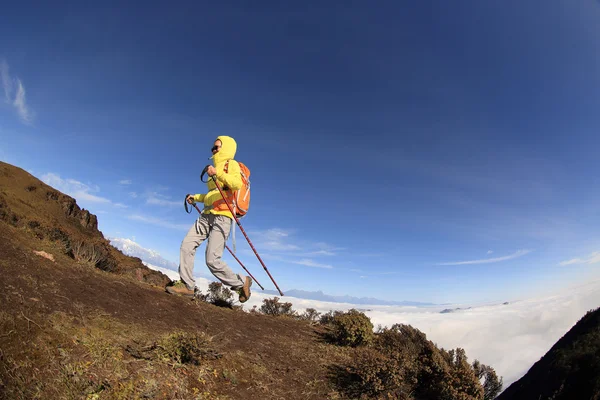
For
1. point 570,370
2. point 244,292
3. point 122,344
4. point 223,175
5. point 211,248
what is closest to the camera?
point 570,370

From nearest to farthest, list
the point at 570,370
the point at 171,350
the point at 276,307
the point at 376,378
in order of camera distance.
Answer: the point at 570,370 < the point at 171,350 < the point at 376,378 < the point at 276,307

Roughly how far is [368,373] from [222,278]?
12.2ft

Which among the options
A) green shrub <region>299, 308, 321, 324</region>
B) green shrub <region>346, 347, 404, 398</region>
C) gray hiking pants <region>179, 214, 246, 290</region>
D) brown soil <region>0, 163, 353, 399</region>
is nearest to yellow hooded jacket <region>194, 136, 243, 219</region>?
gray hiking pants <region>179, 214, 246, 290</region>

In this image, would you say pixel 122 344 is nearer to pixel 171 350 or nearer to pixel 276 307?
pixel 171 350

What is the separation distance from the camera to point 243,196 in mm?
7312

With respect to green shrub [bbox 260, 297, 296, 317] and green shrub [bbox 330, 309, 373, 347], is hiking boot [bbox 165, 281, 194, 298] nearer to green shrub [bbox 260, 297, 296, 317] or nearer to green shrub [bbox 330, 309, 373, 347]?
green shrub [bbox 330, 309, 373, 347]

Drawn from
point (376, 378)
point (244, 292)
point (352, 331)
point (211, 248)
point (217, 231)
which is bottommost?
point (376, 378)

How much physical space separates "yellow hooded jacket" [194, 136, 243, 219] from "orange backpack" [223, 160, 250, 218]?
26 centimetres

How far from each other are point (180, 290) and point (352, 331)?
12.7ft

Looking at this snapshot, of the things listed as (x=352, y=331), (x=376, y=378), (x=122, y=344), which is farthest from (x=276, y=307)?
(x=122, y=344)

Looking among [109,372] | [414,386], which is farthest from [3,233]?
[414,386]

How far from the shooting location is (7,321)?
3078 millimetres

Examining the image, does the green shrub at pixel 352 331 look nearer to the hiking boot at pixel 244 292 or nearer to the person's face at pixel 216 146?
the hiking boot at pixel 244 292

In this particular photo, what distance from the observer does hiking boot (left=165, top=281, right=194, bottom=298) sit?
22.2ft
